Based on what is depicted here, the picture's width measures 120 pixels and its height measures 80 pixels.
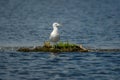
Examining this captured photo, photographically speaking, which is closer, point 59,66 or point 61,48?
point 59,66

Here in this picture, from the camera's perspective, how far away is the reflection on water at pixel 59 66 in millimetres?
27828

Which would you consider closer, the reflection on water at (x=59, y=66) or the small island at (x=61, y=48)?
the reflection on water at (x=59, y=66)

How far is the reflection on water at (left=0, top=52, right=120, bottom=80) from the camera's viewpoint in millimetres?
27828

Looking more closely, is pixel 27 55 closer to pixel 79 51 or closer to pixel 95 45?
pixel 79 51

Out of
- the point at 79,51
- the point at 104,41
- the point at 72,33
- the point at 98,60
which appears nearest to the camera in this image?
the point at 98,60

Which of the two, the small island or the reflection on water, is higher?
the small island

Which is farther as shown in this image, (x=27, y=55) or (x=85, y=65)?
(x=27, y=55)

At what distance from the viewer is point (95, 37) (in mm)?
43438

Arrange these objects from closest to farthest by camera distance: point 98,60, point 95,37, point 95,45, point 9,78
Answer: point 9,78
point 98,60
point 95,45
point 95,37

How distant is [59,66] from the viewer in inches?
1210

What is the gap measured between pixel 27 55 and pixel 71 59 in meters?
2.42

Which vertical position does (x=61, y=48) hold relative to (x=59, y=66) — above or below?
above

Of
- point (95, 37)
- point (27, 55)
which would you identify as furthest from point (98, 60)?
point (95, 37)

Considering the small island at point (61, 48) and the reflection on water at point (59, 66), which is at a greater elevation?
the small island at point (61, 48)
